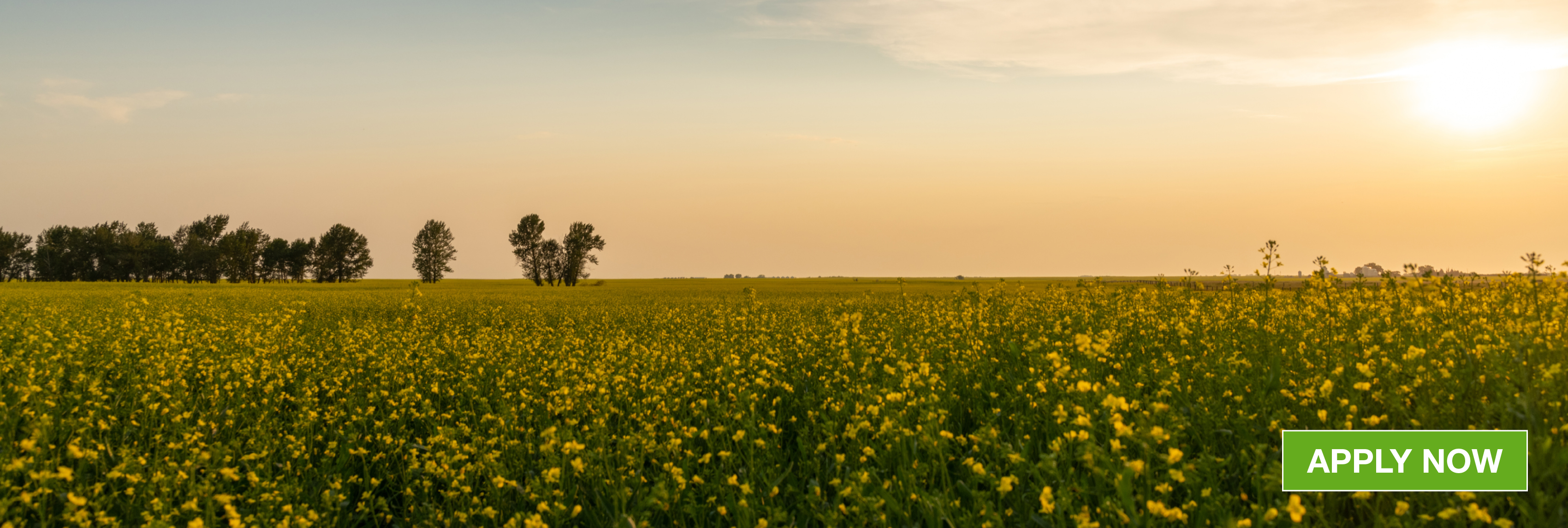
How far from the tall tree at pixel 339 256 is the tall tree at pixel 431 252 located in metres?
13.0

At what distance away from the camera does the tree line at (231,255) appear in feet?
344

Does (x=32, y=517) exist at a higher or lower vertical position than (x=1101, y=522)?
lower

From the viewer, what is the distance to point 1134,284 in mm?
11570

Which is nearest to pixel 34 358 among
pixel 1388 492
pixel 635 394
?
pixel 635 394

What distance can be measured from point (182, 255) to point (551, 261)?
193 feet

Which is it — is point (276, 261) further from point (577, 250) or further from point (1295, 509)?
point (1295, 509)

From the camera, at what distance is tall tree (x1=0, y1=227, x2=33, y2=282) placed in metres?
122

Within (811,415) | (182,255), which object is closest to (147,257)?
(182,255)

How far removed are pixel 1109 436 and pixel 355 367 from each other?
8.89 m

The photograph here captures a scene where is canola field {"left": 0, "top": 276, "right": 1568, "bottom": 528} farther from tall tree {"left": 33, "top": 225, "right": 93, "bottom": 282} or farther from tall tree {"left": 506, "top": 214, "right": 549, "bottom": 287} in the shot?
tall tree {"left": 33, "top": 225, "right": 93, "bottom": 282}

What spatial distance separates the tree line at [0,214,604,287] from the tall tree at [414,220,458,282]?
102 millimetres

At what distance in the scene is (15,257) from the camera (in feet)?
416

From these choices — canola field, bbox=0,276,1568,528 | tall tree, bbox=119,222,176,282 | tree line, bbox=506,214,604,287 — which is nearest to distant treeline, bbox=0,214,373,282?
tall tree, bbox=119,222,176,282

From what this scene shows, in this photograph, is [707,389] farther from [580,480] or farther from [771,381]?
[580,480]
